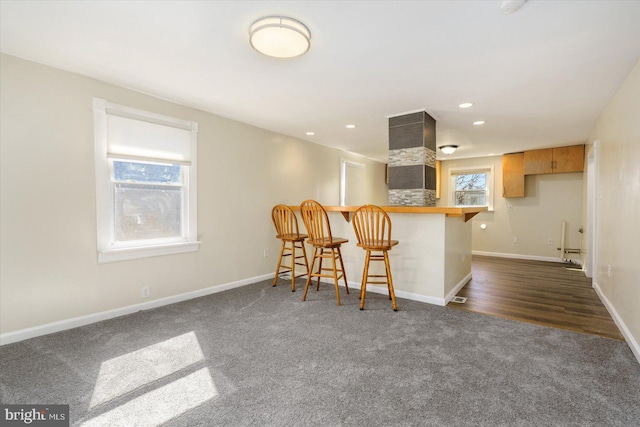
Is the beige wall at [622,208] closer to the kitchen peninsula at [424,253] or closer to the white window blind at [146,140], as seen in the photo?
the kitchen peninsula at [424,253]

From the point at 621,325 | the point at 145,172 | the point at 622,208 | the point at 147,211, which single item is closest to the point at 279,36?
the point at 145,172

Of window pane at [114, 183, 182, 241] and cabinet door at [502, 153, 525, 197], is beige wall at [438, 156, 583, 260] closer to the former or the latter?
cabinet door at [502, 153, 525, 197]

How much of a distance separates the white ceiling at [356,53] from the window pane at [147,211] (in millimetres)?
997

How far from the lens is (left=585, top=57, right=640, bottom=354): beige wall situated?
2.22 metres

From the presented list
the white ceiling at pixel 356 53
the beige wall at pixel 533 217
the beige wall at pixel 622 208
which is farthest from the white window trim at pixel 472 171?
the beige wall at pixel 622 208

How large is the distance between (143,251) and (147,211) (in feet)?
1.37

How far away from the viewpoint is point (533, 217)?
6.02m

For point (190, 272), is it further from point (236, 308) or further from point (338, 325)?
point (338, 325)

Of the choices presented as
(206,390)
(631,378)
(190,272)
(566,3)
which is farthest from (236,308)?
(566,3)

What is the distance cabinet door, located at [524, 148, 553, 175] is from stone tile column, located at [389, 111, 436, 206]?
11.0 ft

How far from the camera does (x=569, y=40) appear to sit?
1999mm

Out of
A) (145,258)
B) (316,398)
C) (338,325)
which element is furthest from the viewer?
(145,258)

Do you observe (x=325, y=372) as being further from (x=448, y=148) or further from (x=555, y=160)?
(x=555, y=160)

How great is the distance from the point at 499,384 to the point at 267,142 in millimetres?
3797
